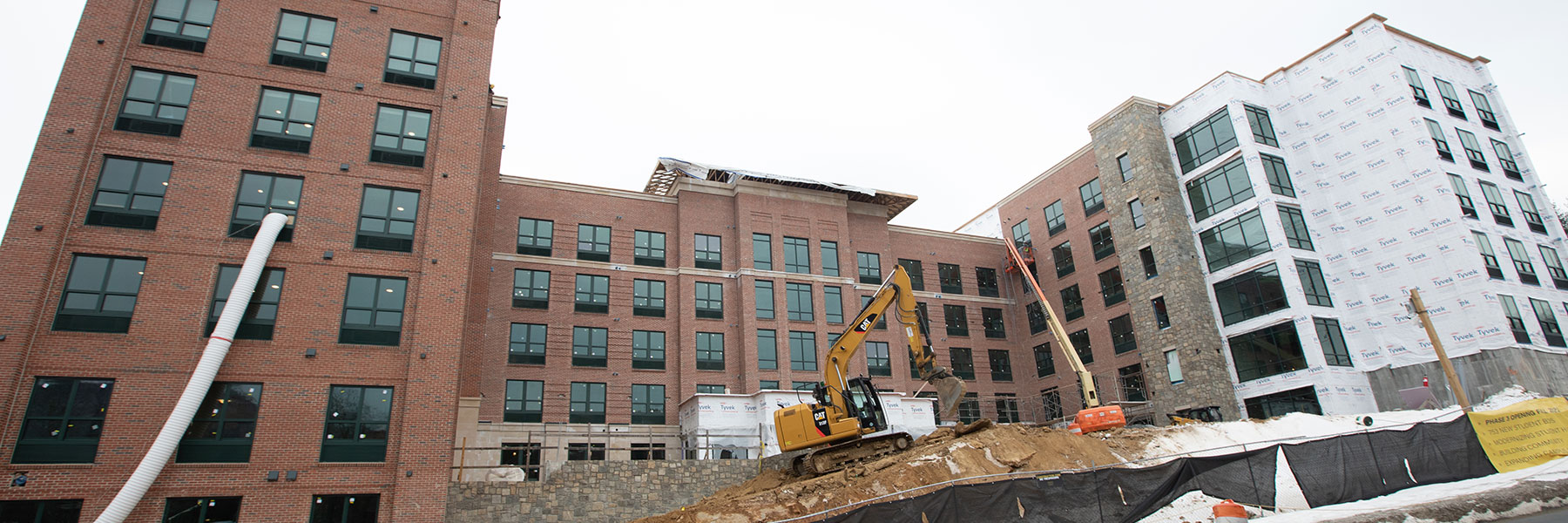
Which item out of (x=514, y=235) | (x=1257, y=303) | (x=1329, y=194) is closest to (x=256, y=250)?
(x=514, y=235)

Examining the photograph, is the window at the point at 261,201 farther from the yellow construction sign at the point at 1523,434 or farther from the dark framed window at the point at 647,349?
the yellow construction sign at the point at 1523,434

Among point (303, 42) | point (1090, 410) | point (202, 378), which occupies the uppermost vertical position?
point (303, 42)

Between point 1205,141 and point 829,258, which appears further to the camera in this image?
point 829,258

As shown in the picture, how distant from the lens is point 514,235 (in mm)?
37531

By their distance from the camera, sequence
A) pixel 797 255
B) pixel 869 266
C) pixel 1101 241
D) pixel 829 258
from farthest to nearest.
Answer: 1. pixel 1101 241
2. pixel 869 266
3. pixel 829 258
4. pixel 797 255

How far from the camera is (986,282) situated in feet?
167

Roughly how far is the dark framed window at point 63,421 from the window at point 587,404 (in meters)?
17.4

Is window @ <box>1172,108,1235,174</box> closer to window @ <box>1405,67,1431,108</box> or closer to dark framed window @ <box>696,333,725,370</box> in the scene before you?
window @ <box>1405,67,1431,108</box>

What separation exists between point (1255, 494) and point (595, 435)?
26.5 meters

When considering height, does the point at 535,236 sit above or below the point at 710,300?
above

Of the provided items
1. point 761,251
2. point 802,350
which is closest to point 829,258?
point 761,251

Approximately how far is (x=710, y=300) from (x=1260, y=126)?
29.2 metres

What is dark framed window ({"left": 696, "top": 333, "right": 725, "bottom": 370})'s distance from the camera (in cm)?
3844

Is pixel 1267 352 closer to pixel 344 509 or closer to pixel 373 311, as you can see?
pixel 373 311
